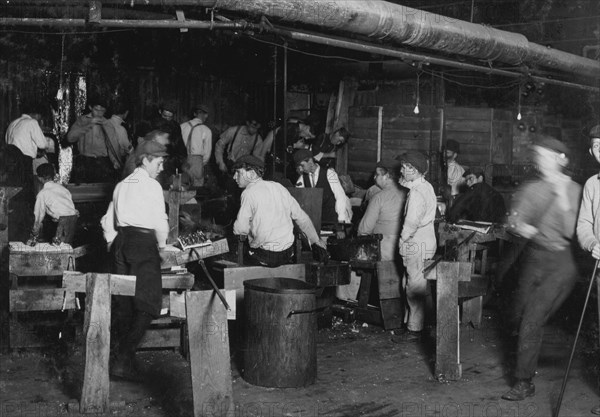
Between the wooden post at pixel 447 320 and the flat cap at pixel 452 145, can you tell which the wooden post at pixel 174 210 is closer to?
the wooden post at pixel 447 320

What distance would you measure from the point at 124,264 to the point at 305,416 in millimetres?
2268

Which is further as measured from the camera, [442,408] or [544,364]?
[544,364]

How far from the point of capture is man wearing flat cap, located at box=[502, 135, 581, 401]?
728 centimetres

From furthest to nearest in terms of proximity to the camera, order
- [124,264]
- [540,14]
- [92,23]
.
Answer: [540,14], [92,23], [124,264]

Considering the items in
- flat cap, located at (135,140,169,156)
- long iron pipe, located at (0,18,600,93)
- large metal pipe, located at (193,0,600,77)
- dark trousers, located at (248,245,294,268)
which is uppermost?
large metal pipe, located at (193,0,600,77)

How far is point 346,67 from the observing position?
15648 millimetres

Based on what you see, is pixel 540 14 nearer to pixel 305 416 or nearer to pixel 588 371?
pixel 588 371

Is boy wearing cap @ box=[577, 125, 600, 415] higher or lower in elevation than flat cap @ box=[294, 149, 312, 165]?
lower

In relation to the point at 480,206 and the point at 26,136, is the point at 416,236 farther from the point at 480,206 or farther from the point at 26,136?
the point at 26,136

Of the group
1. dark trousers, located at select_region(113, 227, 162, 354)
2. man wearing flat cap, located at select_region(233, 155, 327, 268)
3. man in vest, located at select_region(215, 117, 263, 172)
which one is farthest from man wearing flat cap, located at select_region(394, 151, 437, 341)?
man in vest, located at select_region(215, 117, 263, 172)

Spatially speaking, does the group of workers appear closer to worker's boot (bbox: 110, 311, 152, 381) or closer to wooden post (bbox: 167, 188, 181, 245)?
worker's boot (bbox: 110, 311, 152, 381)

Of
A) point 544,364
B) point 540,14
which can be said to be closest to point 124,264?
point 544,364

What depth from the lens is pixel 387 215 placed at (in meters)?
10.7

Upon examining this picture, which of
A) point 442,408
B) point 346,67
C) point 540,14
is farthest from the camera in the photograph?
point 540,14
